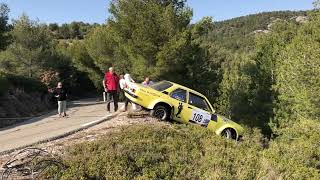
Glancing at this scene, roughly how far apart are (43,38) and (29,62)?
10.7 ft

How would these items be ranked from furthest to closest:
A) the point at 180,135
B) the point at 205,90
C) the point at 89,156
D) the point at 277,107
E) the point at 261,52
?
the point at 261,52 < the point at 277,107 < the point at 205,90 < the point at 180,135 < the point at 89,156

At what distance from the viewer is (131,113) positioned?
17906mm

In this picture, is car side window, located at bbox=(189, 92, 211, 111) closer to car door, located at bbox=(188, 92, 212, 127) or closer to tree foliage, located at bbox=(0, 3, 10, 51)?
car door, located at bbox=(188, 92, 212, 127)

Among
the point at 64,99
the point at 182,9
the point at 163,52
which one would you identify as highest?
the point at 182,9

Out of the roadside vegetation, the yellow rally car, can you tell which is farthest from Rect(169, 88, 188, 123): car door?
the roadside vegetation

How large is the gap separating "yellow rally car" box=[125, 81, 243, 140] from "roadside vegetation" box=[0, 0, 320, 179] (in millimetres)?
838

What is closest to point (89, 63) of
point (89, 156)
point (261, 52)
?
point (261, 52)

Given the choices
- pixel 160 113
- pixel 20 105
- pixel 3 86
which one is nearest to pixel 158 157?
pixel 160 113

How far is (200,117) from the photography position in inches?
688

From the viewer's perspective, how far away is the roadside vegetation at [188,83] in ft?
41.2

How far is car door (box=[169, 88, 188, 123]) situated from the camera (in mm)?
17297

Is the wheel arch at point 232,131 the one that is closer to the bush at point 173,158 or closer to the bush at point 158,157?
the bush at point 173,158

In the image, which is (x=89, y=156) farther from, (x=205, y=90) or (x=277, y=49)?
(x=277, y=49)

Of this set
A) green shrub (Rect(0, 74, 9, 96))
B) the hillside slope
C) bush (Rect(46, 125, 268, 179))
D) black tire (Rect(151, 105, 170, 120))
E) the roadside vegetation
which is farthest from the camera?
the hillside slope
